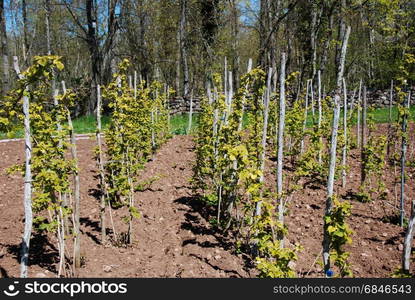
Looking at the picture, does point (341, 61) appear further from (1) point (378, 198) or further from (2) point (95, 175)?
(2) point (95, 175)

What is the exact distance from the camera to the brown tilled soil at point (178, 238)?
4.70m

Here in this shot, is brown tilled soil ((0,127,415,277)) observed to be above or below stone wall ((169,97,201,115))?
below

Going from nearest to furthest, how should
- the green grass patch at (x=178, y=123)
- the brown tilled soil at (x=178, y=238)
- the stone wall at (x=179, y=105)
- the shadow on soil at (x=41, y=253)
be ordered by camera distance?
the shadow on soil at (x=41, y=253), the brown tilled soil at (x=178, y=238), the green grass patch at (x=178, y=123), the stone wall at (x=179, y=105)

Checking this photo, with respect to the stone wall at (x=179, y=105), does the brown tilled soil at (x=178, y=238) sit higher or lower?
lower

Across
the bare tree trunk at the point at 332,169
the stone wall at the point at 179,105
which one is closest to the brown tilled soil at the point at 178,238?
the bare tree trunk at the point at 332,169

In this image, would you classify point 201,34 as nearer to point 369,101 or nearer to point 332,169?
point 369,101

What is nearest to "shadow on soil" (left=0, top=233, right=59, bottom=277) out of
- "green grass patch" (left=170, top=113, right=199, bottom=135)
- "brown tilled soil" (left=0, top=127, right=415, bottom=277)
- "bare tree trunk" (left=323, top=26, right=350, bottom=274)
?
"brown tilled soil" (left=0, top=127, right=415, bottom=277)

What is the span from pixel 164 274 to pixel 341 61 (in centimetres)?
346

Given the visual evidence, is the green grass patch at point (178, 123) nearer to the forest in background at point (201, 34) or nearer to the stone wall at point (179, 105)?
the stone wall at point (179, 105)

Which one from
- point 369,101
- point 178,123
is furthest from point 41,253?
point 369,101

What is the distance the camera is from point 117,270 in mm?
4641

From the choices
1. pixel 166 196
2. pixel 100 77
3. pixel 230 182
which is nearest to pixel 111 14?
pixel 100 77

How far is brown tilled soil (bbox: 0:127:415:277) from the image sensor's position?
4703 mm

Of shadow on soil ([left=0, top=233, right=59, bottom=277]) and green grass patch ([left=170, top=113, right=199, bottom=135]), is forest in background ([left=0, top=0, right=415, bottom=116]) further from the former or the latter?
shadow on soil ([left=0, top=233, right=59, bottom=277])
